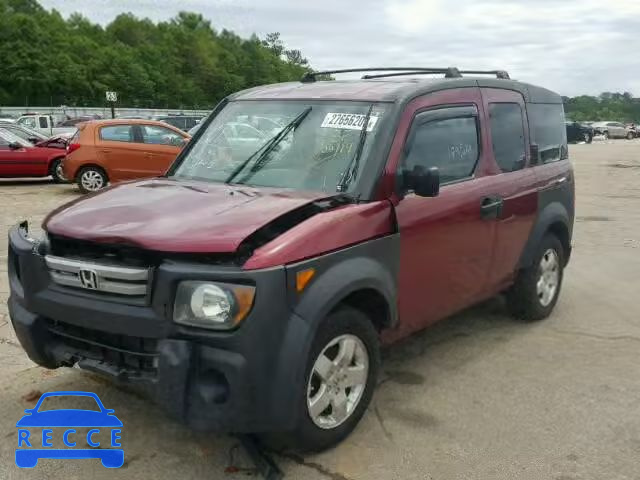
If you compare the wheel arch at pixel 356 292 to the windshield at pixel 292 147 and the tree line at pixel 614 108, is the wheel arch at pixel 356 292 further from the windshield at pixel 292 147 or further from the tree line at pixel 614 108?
the tree line at pixel 614 108

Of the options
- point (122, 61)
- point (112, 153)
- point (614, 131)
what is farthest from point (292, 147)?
point (122, 61)

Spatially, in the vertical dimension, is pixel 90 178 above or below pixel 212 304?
above

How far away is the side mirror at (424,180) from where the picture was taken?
3.61 metres

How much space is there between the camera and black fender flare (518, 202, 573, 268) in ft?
16.7

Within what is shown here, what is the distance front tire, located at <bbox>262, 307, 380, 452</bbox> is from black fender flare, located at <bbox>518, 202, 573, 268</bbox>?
2045 millimetres

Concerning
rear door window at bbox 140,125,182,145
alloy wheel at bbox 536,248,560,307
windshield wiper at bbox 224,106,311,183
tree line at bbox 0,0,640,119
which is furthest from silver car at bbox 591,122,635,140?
windshield wiper at bbox 224,106,311,183

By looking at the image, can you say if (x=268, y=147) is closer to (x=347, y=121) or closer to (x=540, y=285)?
(x=347, y=121)

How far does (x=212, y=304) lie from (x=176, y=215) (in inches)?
22.4

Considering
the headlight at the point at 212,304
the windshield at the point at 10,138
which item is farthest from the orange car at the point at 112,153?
the headlight at the point at 212,304

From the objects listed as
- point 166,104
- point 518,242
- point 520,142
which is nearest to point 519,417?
point 518,242

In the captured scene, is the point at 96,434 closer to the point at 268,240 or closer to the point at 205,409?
the point at 205,409

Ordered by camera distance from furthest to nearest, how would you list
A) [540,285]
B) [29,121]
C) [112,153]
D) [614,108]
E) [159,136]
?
[614,108] < [29,121] < [159,136] < [112,153] < [540,285]

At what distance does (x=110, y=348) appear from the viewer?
3.12 metres

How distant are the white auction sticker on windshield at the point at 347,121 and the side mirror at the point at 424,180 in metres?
0.38
